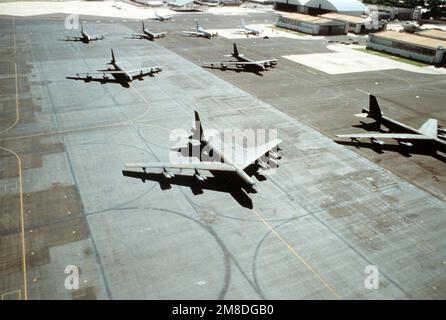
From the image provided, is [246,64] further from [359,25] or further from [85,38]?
[359,25]

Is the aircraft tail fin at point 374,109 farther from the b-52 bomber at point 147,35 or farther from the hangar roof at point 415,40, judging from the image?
the b-52 bomber at point 147,35

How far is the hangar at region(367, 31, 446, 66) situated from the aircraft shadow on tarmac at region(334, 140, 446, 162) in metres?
75.3

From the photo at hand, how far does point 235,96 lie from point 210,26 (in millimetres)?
103883

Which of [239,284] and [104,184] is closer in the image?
[239,284]

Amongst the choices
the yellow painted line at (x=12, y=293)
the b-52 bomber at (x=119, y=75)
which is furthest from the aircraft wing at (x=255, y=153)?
the b-52 bomber at (x=119, y=75)

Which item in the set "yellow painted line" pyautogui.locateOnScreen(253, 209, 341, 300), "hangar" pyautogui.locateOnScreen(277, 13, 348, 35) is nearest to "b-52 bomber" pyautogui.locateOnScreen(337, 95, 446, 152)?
"yellow painted line" pyautogui.locateOnScreen(253, 209, 341, 300)

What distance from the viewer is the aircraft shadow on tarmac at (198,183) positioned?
4534 cm

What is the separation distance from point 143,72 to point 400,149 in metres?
65.2

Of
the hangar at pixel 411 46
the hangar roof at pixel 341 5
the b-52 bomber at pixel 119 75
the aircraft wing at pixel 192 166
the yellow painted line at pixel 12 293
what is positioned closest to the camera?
the yellow painted line at pixel 12 293

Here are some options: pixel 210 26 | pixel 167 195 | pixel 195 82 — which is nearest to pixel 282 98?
pixel 195 82

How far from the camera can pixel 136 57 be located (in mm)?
108375

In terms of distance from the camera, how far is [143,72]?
→ 9225 cm

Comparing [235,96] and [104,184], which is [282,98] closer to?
[235,96]

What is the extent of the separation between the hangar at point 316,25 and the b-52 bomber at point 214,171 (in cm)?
12683
